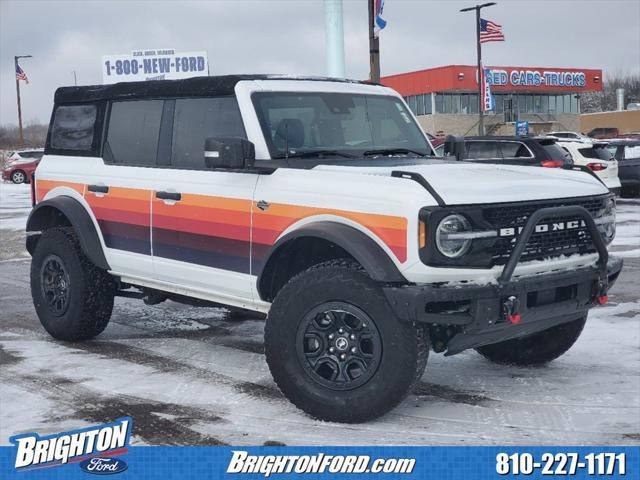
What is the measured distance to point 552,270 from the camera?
5.11 meters

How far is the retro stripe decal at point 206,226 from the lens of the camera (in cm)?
499

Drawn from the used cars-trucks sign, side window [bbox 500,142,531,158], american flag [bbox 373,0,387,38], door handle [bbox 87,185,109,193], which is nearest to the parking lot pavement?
door handle [bbox 87,185,109,193]

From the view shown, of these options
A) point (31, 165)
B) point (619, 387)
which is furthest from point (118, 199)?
point (31, 165)

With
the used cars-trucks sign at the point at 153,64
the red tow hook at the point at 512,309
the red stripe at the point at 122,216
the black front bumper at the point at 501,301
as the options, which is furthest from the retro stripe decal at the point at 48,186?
the used cars-trucks sign at the point at 153,64

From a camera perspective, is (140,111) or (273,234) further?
(140,111)

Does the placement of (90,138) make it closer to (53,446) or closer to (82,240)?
(82,240)

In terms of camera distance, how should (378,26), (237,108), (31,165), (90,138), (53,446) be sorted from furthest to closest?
1. (31,165)
2. (378,26)
3. (90,138)
4. (237,108)
5. (53,446)

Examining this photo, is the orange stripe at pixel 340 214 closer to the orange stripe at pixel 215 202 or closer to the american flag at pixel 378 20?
the orange stripe at pixel 215 202

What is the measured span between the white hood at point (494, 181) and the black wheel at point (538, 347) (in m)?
1.08

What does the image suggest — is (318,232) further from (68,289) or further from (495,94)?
(495,94)

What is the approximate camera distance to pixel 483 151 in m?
16.1

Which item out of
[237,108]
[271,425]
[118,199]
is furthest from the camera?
[118,199]

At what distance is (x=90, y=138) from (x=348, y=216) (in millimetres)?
2975

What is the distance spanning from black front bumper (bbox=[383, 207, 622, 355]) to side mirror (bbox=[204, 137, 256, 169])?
133cm
